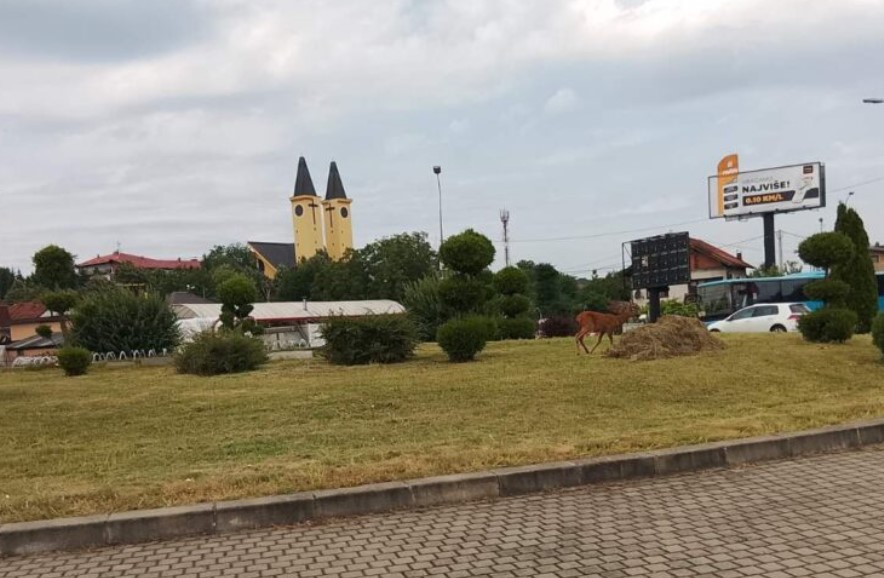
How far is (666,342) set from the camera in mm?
15805

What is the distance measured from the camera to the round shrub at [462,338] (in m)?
16.3

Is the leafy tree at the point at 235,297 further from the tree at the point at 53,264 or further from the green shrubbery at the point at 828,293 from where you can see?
the green shrubbery at the point at 828,293

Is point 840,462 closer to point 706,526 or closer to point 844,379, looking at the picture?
point 706,526

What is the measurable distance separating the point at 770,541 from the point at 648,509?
1081 millimetres

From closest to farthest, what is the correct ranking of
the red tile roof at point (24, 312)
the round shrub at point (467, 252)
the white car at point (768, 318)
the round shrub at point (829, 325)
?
the round shrub at point (829, 325) < the round shrub at point (467, 252) < the white car at point (768, 318) < the red tile roof at point (24, 312)

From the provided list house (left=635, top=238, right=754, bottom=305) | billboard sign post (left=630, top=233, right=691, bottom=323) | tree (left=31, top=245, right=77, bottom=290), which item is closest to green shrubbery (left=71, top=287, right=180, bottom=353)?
tree (left=31, top=245, right=77, bottom=290)

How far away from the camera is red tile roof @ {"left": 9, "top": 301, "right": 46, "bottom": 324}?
78.0 metres

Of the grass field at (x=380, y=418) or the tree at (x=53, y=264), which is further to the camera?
the tree at (x=53, y=264)

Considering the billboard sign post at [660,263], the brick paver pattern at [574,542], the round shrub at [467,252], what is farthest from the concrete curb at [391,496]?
the billboard sign post at [660,263]

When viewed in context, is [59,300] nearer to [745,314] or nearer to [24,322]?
[745,314]

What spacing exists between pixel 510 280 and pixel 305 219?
92.6 metres

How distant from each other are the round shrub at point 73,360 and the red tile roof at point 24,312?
6381 centimetres

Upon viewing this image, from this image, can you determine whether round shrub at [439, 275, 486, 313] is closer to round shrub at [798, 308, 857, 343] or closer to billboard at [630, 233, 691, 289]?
round shrub at [798, 308, 857, 343]

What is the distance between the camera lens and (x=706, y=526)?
18.3 ft
